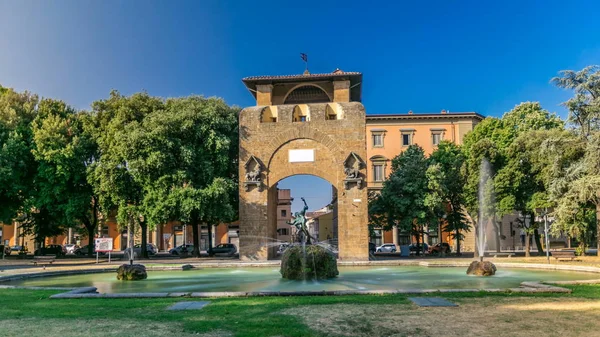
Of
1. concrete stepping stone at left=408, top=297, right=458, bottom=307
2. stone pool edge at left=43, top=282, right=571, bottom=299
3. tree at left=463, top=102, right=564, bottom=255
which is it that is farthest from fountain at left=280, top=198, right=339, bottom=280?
tree at left=463, top=102, right=564, bottom=255

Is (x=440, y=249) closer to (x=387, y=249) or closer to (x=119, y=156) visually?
(x=387, y=249)

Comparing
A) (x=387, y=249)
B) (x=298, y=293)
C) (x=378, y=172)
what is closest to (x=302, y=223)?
(x=298, y=293)

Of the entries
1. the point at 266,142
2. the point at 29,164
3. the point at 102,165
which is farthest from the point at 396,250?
the point at 29,164

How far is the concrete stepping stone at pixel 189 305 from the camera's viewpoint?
9156mm

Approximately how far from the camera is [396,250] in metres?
47.0

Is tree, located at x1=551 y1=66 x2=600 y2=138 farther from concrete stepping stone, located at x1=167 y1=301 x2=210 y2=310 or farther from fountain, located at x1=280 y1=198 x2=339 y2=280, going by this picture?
concrete stepping stone, located at x1=167 y1=301 x2=210 y2=310

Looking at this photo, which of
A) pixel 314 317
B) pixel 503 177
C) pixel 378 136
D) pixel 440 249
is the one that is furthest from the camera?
pixel 378 136

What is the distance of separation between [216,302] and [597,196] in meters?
23.0

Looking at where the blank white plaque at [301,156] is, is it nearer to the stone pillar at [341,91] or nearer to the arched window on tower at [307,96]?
the stone pillar at [341,91]

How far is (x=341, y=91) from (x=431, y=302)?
22943 millimetres

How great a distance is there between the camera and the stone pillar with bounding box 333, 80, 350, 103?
31031 mm

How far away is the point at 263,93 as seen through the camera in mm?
31562

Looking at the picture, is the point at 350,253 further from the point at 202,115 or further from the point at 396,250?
the point at 396,250

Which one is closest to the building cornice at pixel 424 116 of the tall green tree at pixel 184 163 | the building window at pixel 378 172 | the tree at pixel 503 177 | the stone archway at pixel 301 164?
the building window at pixel 378 172
